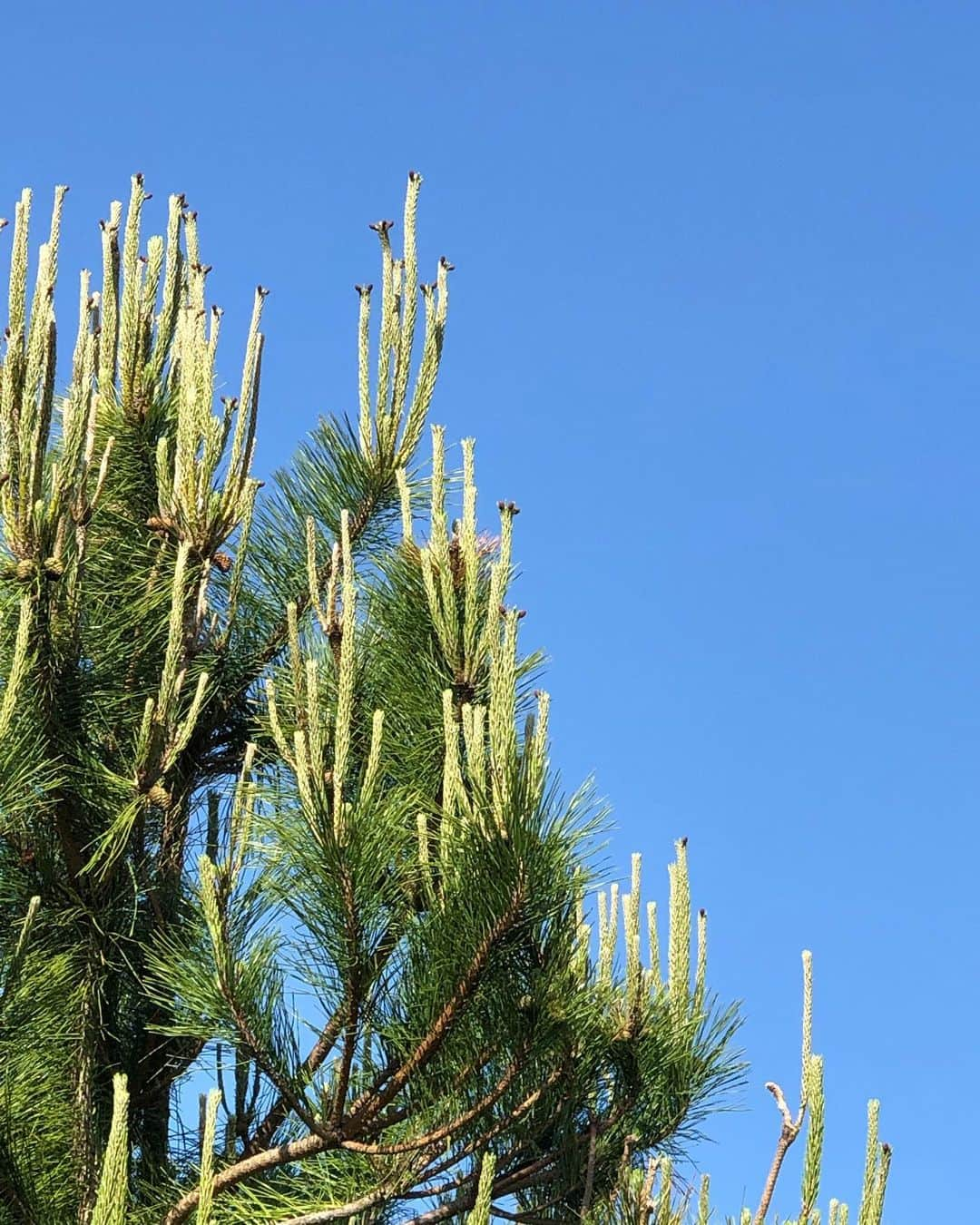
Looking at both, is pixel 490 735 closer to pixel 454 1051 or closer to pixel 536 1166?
pixel 454 1051

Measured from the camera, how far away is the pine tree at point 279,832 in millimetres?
4039

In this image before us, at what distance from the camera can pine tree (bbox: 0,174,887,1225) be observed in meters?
4.04

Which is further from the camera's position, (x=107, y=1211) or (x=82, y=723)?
(x=82, y=723)

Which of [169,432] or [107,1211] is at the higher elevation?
[169,432]

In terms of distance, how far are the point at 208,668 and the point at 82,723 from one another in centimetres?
69

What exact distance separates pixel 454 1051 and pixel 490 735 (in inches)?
34.3

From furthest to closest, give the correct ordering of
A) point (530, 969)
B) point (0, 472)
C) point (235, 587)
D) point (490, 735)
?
point (235, 587), point (0, 472), point (530, 969), point (490, 735)

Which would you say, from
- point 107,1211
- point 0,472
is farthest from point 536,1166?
Answer: point 0,472

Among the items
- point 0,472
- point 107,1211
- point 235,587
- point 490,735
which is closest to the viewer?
point 107,1211

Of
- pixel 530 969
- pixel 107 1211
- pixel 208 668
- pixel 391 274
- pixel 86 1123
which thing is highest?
pixel 391 274

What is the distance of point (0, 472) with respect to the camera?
457cm

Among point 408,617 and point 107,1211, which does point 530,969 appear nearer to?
point 408,617

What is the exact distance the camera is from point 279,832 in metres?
4.08

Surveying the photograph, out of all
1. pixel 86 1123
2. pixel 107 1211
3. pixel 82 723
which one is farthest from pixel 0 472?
pixel 107 1211
